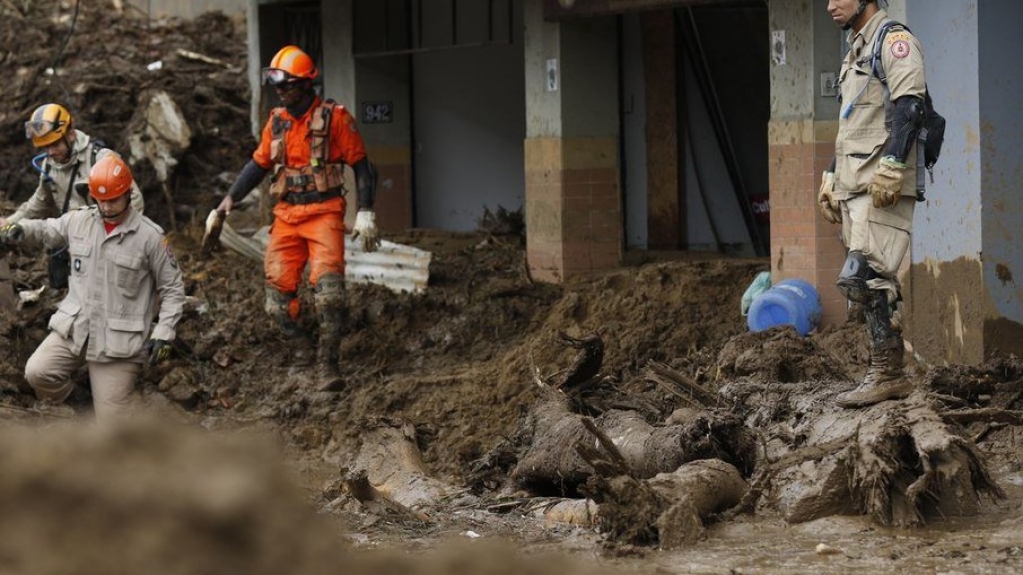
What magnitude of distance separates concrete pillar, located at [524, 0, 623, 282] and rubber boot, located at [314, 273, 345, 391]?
2270 millimetres

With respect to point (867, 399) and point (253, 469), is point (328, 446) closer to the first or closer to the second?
point (867, 399)

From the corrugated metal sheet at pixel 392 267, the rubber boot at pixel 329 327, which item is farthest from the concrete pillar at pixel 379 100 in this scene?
the rubber boot at pixel 329 327

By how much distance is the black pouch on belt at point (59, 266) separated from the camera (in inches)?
351

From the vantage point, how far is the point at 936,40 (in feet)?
27.2

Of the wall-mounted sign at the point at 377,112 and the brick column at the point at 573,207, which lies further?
the wall-mounted sign at the point at 377,112

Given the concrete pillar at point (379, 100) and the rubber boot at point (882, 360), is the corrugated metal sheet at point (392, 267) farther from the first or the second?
the rubber boot at point (882, 360)

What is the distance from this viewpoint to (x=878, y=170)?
6.60 m

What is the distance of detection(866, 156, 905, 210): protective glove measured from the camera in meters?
6.57

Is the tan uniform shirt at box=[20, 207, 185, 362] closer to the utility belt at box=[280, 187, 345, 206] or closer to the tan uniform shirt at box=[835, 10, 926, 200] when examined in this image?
the utility belt at box=[280, 187, 345, 206]

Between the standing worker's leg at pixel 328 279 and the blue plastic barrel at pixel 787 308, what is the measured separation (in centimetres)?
284

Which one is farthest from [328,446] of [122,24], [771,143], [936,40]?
[122,24]

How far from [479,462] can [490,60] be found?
7765 millimetres

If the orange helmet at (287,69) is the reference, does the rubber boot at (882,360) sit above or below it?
below

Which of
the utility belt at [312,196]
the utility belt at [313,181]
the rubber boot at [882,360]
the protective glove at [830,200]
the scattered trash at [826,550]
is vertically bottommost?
the scattered trash at [826,550]
